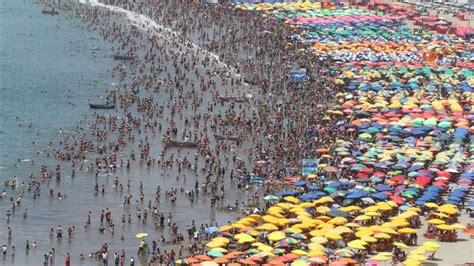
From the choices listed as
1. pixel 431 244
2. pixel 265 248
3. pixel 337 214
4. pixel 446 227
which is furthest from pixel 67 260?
pixel 446 227

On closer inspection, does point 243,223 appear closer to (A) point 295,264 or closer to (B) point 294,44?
(A) point 295,264

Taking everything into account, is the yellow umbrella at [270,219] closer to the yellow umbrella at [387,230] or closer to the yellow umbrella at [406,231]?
the yellow umbrella at [387,230]

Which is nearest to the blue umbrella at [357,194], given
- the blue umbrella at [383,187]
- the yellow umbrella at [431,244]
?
the blue umbrella at [383,187]

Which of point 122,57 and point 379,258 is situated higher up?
point 122,57

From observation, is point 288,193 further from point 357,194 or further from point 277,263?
point 277,263

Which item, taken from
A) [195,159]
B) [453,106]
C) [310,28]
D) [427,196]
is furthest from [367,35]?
[427,196]

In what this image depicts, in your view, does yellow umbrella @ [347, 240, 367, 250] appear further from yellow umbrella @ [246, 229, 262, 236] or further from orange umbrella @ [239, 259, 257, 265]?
yellow umbrella @ [246, 229, 262, 236]
